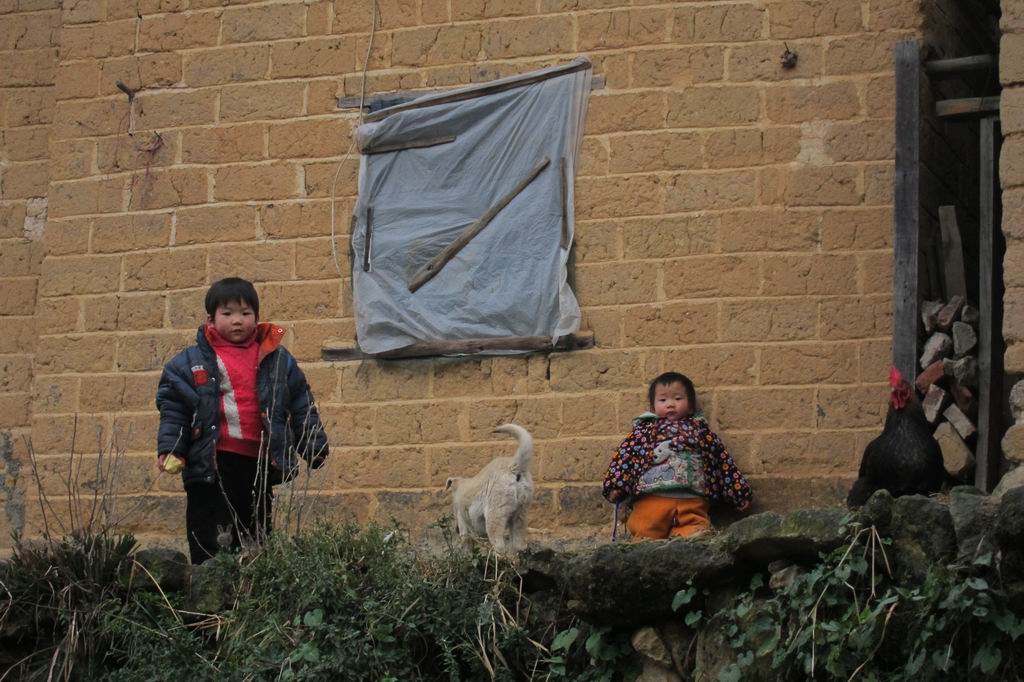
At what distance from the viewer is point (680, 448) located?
8.70m

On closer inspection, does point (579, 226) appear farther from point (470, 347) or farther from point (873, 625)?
point (873, 625)

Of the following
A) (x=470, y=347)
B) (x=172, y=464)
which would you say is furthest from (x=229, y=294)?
(x=470, y=347)

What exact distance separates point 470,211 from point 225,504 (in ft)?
8.49

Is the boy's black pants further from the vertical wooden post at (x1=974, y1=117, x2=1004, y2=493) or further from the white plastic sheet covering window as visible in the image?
the vertical wooden post at (x1=974, y1=117, x2=1004, y2=493)

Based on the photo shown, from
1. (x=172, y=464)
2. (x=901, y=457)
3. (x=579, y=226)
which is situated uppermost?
(x=579, y=226)

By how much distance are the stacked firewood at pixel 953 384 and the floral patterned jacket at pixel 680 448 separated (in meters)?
0.94

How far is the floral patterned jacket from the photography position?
344 inches

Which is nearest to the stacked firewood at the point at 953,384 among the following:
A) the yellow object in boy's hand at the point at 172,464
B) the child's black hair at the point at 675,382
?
the child's black hair at the point at 675,382

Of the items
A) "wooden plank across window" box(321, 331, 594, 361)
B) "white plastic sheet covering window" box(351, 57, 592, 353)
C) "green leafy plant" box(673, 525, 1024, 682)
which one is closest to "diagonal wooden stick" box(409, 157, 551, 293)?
"white plastic sheet covering window" box(351, 57, 592, 353)

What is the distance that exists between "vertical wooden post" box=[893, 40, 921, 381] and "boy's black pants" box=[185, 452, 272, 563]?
3.09 m

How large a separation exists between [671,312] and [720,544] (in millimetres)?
2766

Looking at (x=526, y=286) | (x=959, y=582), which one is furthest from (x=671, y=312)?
(x=959, y=582)

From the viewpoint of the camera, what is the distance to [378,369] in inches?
381

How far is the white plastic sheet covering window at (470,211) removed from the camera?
9.59 metres
